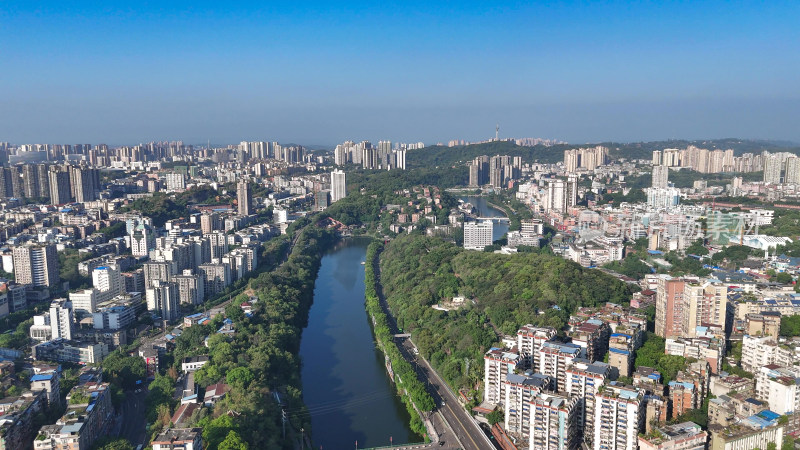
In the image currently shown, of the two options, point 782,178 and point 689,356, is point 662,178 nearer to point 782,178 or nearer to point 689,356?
point 782,178

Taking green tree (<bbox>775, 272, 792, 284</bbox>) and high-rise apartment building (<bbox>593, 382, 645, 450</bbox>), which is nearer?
high-rise apartment building (<bbox>593, 382, 645, 450</bbox>)

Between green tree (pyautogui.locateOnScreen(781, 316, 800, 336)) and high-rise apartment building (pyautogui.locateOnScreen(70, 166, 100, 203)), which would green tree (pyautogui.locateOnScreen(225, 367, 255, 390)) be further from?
high-rise apartment building (pyautogui.locateOnScreen(70, 166, 100, 203))

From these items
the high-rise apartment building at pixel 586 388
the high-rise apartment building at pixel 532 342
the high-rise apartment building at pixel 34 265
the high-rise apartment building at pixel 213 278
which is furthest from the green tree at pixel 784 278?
the high-rise apartment building at pixel 34 265

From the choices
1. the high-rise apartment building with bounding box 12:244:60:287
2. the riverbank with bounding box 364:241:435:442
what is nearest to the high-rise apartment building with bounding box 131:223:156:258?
the high-rise apartment building with bounding box 12:244:60:287

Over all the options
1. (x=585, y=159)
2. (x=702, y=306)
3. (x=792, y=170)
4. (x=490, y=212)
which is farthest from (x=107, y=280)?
(x=585, y=159)

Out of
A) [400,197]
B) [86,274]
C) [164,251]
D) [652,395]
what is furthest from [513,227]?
[652,395]

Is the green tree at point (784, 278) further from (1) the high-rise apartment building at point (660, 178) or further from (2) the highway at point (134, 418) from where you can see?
(1) the high-rise apartment building at point (660, 178)

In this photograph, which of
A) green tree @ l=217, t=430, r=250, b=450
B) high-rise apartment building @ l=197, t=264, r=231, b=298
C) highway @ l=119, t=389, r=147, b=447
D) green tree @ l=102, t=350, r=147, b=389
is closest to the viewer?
green tree @ l=217, t=430, r=250, b=450
